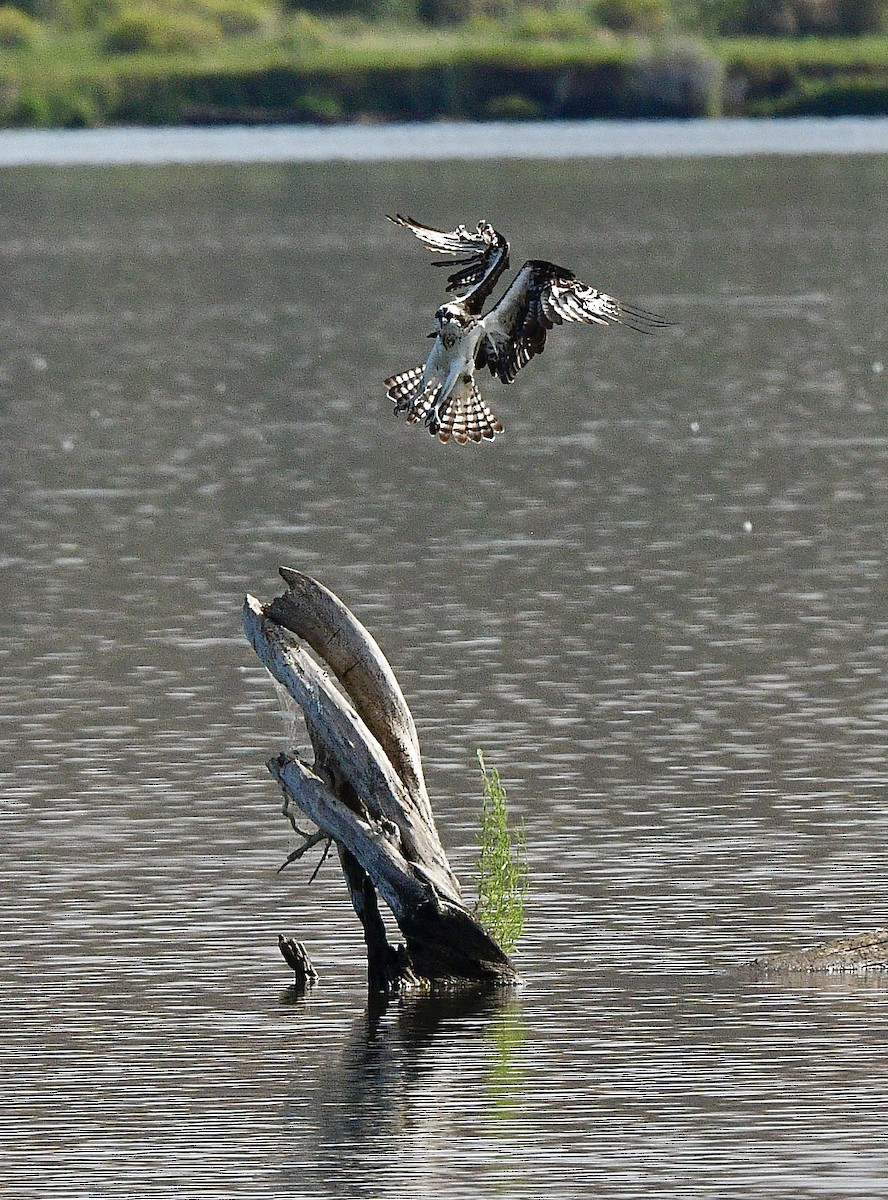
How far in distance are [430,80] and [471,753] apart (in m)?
119

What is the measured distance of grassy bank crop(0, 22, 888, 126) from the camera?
139500mm

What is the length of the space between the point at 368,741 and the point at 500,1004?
4.82ft

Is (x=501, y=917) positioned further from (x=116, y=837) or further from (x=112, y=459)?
(x=112, y=459)

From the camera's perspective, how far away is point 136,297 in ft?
224

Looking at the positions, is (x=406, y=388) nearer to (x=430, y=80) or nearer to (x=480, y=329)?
(x=480, y=329)

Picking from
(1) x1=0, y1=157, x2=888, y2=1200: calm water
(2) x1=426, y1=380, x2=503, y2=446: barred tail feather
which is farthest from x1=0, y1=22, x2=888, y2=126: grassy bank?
(2) x1=426, y1=380, x2=503, y2=446: barred tail feather

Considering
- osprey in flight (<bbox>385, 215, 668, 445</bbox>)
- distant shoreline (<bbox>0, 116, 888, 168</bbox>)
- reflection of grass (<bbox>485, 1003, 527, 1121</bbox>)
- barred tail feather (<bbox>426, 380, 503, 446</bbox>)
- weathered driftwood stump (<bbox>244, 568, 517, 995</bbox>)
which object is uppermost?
osprey in flight (<bbox>385, 215, 668, 445</bbox>)

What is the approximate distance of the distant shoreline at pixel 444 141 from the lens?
120875 mm

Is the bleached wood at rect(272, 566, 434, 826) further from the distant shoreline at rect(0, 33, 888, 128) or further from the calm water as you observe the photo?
the distant shoreline at rect(0, 33, 888, 128)

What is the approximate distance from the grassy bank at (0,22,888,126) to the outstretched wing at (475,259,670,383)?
392 ft

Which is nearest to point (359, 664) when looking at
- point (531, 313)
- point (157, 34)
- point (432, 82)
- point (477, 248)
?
point (531, 313)

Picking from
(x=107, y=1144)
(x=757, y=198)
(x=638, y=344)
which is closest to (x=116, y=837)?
(x=107, y=1144)

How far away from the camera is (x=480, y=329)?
1809cm

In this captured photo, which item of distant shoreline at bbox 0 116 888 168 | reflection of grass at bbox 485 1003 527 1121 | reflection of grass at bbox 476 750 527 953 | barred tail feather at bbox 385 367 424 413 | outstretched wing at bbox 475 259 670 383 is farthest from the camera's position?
distant shoreline at bbox 0 116 888 168
